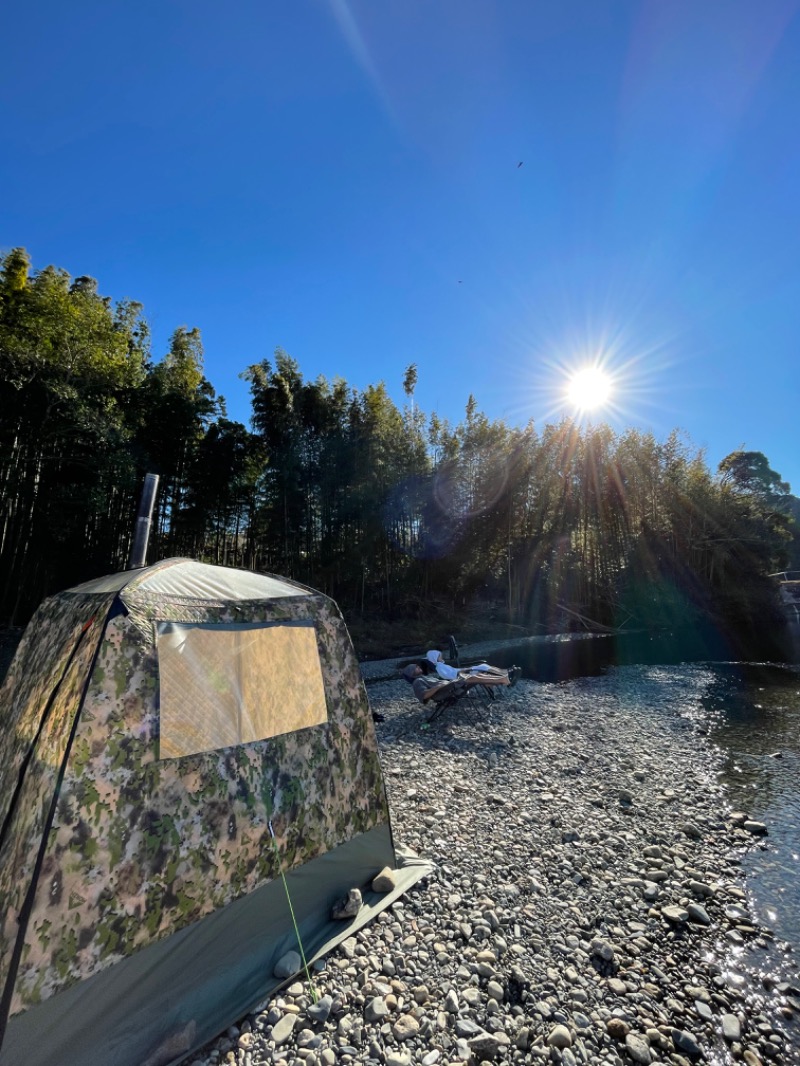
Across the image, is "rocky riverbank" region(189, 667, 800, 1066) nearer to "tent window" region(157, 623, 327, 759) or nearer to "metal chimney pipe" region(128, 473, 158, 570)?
"tent window" region(157, 623, 327, 759)

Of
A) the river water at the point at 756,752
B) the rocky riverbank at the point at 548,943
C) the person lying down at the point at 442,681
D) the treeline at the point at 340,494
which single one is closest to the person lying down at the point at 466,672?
the person lying down at the point at 442,681

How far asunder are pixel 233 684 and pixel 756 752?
7015 mm

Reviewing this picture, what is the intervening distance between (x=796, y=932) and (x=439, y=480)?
15.5m

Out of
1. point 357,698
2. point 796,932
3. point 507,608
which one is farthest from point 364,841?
point 507,608

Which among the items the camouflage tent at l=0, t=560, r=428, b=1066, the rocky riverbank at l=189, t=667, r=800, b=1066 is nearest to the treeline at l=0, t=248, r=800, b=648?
the camouflage tent at l=0, t=560, r=428, b=1066

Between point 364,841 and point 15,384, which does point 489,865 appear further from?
point 15,384

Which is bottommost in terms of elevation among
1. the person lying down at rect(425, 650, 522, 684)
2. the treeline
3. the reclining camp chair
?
the reclining camp chair

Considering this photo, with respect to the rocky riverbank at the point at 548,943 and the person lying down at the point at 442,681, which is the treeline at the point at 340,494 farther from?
the rocky riverbank at the point at 548,943

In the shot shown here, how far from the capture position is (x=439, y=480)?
17719 mm

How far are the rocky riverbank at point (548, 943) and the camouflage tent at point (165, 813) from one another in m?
0.31

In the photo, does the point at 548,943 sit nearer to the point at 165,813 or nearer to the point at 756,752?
the point at 165,813

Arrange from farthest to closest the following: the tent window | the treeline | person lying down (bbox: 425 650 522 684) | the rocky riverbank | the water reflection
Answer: the treeline
person lying down (bbox: 425 650 522 684)
the water reflection
the tent window
the rocky riverbank

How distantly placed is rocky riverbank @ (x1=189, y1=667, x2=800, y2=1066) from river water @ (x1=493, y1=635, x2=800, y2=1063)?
0.08 m

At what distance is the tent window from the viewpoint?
2229mm
